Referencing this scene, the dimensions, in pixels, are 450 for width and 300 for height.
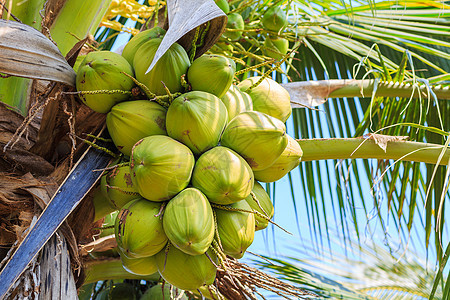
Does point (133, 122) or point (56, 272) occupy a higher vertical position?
point (133, 122)

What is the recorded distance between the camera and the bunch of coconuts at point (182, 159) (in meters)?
0.91

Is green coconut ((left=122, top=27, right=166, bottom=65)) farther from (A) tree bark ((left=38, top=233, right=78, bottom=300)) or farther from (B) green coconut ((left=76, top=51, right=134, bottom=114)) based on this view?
(A) tree bark ((left=38, top=233, right=78, bottom=300))

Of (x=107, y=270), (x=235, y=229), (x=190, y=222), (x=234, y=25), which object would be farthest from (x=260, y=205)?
(x=234, y=25)

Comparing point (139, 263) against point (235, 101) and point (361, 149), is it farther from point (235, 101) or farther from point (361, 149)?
point (361, 149)

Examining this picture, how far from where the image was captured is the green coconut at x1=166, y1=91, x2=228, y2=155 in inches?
37.9

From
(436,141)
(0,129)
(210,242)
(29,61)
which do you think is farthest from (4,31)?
(436,141)

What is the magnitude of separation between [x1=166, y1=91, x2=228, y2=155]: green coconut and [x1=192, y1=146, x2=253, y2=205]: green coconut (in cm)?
3

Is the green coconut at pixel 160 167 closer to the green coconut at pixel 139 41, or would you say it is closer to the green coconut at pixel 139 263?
the green coconut at pixel 139 263

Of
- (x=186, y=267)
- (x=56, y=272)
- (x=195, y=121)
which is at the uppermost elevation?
(x=195, y=121)

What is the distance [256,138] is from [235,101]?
0.16 meters

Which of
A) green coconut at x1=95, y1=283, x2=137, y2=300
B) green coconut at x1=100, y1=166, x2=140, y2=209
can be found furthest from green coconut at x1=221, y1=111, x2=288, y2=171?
green coconut at x1=95, y1=283, x2=137, y2=300

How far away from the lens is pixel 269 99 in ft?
3.85

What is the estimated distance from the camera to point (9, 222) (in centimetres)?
111

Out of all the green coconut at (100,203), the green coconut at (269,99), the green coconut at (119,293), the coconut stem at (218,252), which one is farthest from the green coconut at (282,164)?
the green coconut at (119,293)
